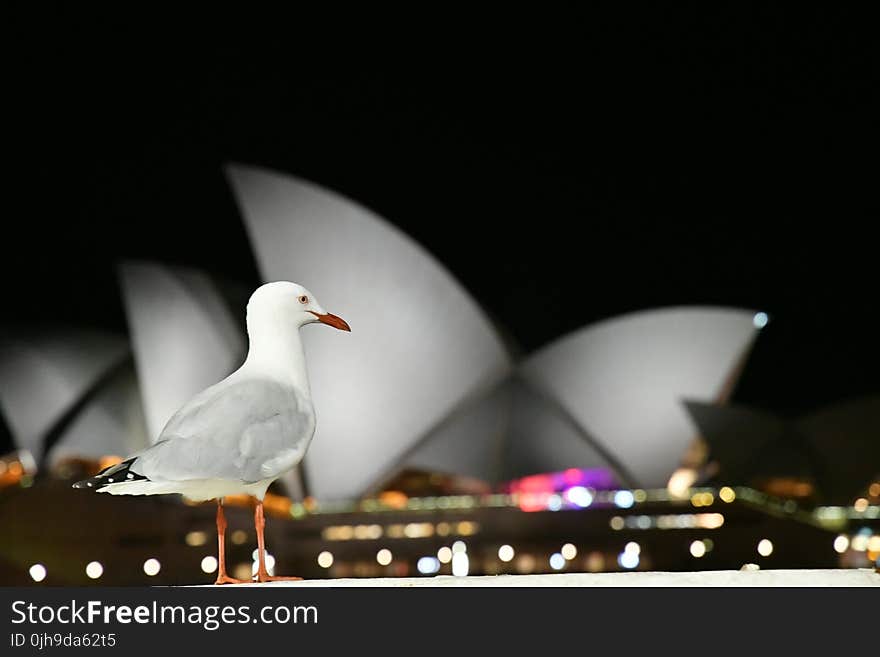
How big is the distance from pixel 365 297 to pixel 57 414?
663 inches

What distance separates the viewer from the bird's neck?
14.5 ft

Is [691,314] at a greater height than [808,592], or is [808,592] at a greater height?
[691,314]

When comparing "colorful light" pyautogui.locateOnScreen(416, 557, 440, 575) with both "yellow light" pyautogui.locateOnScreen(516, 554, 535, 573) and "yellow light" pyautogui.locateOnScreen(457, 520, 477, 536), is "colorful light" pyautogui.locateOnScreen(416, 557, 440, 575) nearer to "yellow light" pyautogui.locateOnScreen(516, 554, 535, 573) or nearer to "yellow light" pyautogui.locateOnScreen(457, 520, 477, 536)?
"yellow light" pyautogui.locateOnScreen(457, 520, 477, 536)

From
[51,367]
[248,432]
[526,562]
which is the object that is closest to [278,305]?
[248,432]

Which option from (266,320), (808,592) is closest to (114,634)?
(266,320)

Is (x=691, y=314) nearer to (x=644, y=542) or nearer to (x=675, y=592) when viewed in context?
(x=644, y=542)

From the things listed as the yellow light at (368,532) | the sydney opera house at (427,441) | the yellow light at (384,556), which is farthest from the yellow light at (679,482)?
the yellow light at (368,532)

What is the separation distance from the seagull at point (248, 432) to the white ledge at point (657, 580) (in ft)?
1.63

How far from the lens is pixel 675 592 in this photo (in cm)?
308

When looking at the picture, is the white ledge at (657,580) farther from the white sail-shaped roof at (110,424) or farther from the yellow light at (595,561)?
the white sail-shaped roof at (110,424)

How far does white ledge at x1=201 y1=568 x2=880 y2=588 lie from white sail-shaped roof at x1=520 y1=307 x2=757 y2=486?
20826 millimetres

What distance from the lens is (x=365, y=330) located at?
22422 millimetres

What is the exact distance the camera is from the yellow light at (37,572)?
18.6 m

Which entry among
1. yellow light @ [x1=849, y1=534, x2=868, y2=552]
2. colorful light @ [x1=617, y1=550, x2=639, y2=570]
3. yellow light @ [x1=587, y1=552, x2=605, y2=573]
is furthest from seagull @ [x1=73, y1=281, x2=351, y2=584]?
yellow light @ [x1=849, y1=534, x2=868, y2=552]
